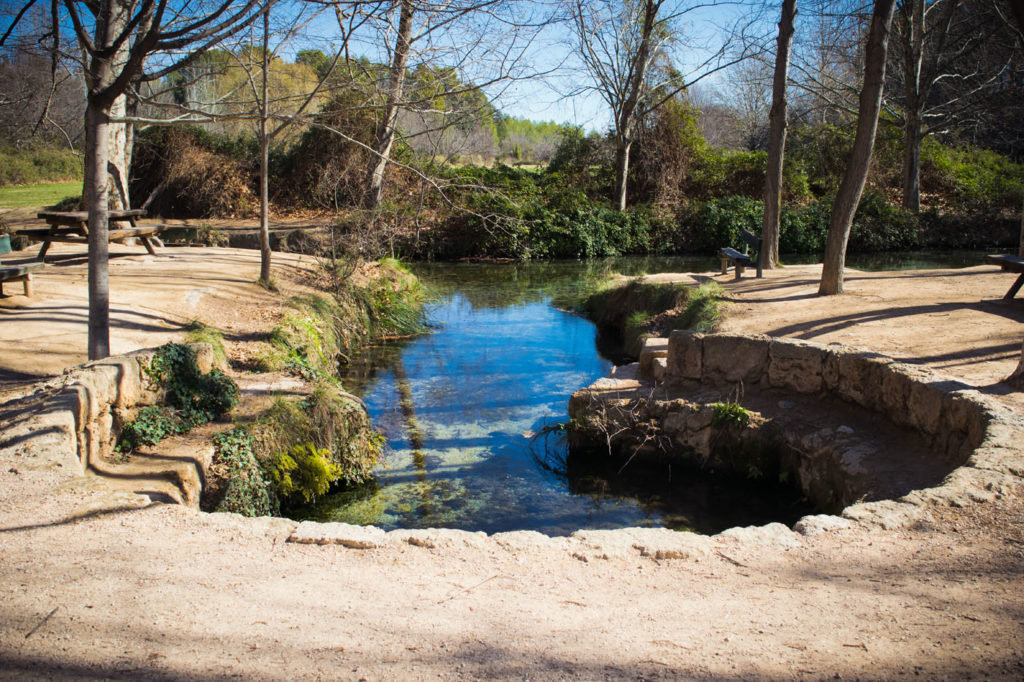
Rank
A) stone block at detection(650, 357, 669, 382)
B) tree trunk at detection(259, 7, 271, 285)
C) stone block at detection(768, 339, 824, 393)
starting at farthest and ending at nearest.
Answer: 1. tree trunk at detection(259, 7, 271, 285)
2. stone block at detection(650, 357, 669, 382)
3. stone block at detection(768, 339, 824, 393)

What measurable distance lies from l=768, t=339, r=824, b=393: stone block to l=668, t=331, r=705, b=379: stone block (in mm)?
717

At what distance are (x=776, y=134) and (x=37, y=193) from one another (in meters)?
25.0

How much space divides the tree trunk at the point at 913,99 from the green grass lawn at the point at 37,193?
2676 cm

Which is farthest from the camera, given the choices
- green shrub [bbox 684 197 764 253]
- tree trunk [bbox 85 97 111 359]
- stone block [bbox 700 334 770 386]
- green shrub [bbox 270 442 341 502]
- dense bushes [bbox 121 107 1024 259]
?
green shrub [bbox 684 197 764 253]

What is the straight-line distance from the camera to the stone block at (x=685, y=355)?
24.7ft

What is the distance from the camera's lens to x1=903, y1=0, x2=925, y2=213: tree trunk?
75.4 ft

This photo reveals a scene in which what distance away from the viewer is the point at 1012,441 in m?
4.70

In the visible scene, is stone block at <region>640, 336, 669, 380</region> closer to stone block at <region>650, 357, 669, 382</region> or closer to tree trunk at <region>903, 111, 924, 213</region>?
stone block at <region>650, 357, 669, 382</region>

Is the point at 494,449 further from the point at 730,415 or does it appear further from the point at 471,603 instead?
the point at 471,603

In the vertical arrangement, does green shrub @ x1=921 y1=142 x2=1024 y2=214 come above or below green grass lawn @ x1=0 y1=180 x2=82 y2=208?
above

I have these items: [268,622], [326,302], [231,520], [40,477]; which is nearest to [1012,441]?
[268,622]

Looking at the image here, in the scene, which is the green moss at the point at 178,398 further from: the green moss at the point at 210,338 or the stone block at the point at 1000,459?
the stone block at the point at 1000,459

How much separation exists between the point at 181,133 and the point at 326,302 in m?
17.7

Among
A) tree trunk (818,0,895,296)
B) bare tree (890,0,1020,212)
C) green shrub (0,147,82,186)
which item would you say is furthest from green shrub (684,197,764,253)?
green shrub (0,147,82,186)
